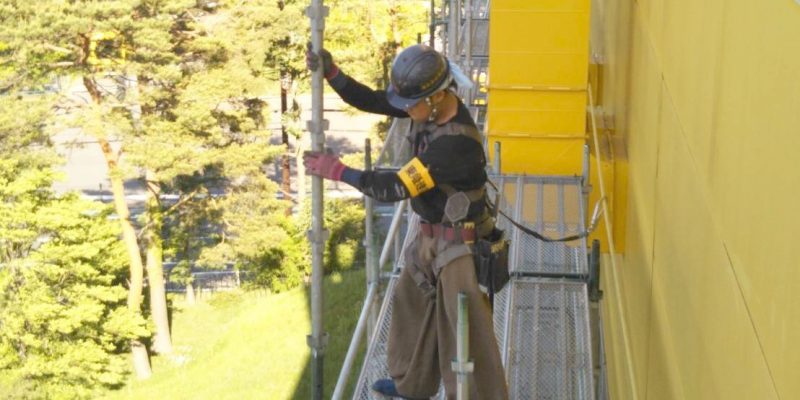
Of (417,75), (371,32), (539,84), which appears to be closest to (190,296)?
(371,32)

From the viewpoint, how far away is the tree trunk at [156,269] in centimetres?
2627

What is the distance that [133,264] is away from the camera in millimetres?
26062

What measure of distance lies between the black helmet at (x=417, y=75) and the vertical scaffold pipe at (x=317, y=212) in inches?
12.8

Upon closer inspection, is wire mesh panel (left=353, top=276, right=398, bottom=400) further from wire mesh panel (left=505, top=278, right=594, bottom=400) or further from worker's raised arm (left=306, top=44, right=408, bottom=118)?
worker's raised arm (left=306, top=44, right=408, bottom=118)

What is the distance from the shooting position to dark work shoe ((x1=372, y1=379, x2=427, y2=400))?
4.86 meters

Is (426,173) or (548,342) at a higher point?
(426,173)

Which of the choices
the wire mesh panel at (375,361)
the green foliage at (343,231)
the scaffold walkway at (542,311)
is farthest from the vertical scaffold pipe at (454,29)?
the green foliage at (343,231)

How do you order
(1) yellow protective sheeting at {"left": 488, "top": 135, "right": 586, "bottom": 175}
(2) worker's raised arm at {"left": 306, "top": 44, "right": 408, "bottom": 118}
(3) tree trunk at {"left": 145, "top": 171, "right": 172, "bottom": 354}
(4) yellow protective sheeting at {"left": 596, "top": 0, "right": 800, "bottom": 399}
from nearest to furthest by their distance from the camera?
1. (4) yellow protective sheeting at {"left": 596, "top": 0, "right": 800, "bottom": 399}
2. (2) worker's raised arm at {"left": 306, "top": 44, "right": 408, "bottom": 118}
3. (1) yellow protective sheeting at {"left": 488, "top": 135, "right": 586, "bottom": 175}
4. (3) tree trunk at {"left": 145, "top": 171, "right": 172, "bottom": 354}

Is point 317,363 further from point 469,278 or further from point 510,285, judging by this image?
point 510,285

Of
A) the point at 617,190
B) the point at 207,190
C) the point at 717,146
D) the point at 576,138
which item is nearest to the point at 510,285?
the point at 617,190

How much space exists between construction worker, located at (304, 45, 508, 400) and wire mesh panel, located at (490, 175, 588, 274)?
8.42ft

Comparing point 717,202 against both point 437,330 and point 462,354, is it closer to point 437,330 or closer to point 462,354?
point 462,354

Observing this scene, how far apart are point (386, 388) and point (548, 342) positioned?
1.62 metres

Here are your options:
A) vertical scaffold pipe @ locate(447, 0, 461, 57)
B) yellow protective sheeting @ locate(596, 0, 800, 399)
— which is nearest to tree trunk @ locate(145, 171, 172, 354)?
vertical scaffold pipe @ locate(447, 0, 461, 57)
